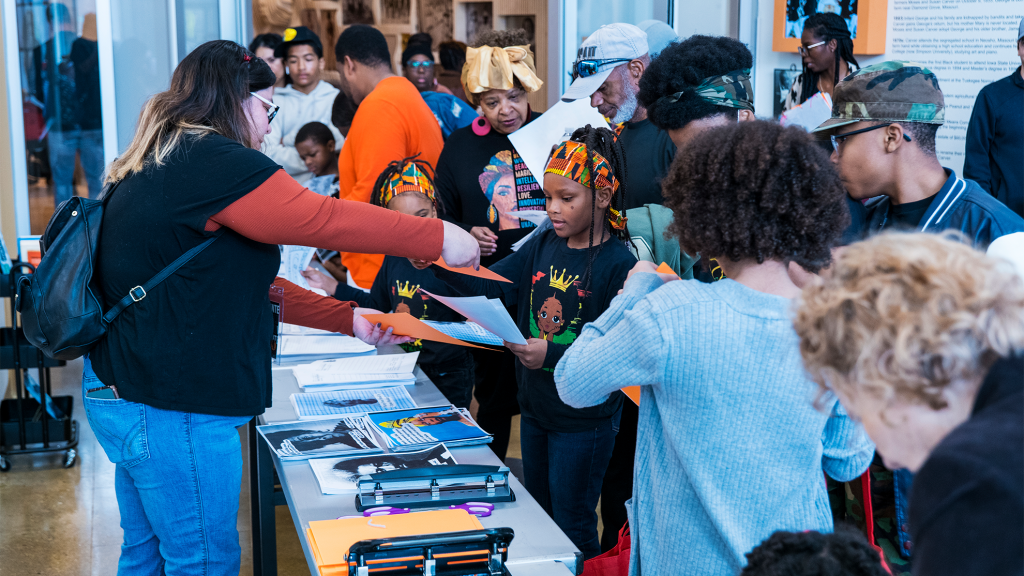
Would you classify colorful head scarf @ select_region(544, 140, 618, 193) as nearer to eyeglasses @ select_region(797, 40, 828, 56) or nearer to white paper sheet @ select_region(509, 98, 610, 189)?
white paper sheet @ select_region(509, 98, 610, 189)

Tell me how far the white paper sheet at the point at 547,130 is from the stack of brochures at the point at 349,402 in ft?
3.19

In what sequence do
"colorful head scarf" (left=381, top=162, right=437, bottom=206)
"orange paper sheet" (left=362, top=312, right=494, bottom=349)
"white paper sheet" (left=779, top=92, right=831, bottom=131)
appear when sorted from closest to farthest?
"orange paper sheet" (left=362, top=312, right=494, bottom=349) < "white paper sheet" (left=779, top=92, right=831, bottom=131) < "colorful head scarf" (left=381, top=162, right=437, bottom=206)

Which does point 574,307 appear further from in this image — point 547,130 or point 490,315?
point 547,130

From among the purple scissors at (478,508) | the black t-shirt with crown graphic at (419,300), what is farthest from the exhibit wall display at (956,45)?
the purple scissors at (478,508)

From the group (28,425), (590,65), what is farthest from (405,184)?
(28,425)

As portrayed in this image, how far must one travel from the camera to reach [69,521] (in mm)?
3344

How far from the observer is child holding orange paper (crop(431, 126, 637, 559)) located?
2.18 metres

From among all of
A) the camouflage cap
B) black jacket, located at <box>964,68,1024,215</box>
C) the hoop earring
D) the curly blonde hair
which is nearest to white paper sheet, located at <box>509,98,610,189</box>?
the hoop earring

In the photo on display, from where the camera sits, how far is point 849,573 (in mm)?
788

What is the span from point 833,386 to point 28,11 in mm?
5762

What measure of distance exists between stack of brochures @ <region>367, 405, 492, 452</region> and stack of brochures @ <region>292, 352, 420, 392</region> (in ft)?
0.99

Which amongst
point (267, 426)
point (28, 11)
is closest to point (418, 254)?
point (267, 426)

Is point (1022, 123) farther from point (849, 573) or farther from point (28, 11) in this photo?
point (28, 11)

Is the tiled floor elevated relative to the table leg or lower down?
lower down
